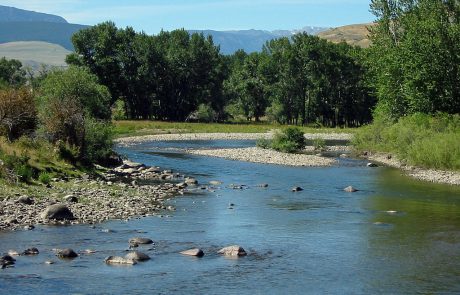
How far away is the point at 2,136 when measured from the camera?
1711 inches

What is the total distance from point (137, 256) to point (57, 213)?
7.30 metres

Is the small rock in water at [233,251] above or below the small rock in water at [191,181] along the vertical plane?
above

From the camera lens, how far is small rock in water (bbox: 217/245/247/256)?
2422cm

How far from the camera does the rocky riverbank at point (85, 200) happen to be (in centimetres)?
2897

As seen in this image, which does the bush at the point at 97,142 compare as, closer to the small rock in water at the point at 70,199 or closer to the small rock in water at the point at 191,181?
the small rock in water at the point at 191,181

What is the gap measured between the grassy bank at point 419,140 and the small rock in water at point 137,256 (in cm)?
3365

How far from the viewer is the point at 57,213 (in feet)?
95.1

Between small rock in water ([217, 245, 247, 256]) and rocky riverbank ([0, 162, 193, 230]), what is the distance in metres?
7.33

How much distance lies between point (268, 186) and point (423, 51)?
27.4 m

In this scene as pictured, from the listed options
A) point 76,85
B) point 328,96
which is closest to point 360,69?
point 328,96

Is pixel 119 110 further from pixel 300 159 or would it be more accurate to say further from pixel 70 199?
pixel 70 199

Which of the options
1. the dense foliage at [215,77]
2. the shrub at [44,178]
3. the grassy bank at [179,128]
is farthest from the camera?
the dense foliage at [215,77]

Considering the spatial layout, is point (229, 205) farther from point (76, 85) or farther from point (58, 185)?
point (76, 85)

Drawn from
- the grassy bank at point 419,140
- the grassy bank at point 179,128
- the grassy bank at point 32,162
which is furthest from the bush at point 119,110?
the grassy bank at point 32,162
